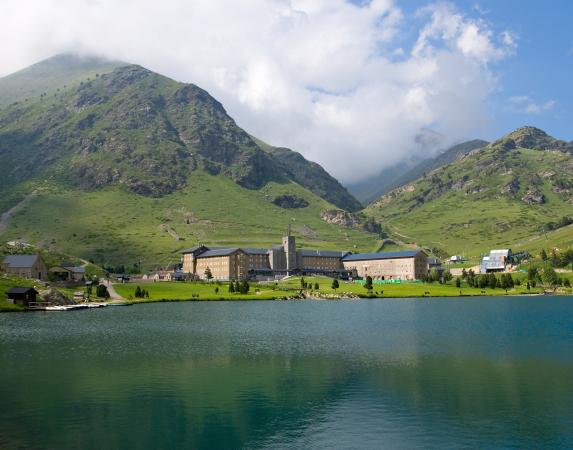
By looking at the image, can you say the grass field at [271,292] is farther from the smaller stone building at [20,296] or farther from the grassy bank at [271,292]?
the smaller stone building at [20,296]

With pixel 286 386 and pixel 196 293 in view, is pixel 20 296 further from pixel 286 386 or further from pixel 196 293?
pixel 286 386

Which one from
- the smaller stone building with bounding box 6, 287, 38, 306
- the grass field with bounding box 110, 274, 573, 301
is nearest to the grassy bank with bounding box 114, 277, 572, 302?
the grass field with bounding box 110, 274, 573, 301

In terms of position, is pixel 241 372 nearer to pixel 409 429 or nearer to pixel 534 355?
pixel 409 429

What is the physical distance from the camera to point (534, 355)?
6794 cm

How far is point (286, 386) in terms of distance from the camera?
169 feet

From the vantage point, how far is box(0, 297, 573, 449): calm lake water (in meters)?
38.0

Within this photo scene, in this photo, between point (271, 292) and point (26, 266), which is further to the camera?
point (271, 292)

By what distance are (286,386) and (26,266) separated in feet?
503

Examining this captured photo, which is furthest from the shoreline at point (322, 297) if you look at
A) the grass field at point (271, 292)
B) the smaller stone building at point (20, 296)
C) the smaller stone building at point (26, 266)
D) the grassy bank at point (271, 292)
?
the smaller stone building at point (26, 266)

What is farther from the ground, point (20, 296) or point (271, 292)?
point (20, 296)

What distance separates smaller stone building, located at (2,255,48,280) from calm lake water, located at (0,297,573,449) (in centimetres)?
9156

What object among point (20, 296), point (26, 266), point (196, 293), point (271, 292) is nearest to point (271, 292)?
point (271, 292)

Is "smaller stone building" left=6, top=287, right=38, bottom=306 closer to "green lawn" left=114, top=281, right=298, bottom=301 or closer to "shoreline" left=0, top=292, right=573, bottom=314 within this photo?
"shoreline" left=0, top=292, right=573, bottom=314

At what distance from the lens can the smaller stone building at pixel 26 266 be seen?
17925 centimetres
